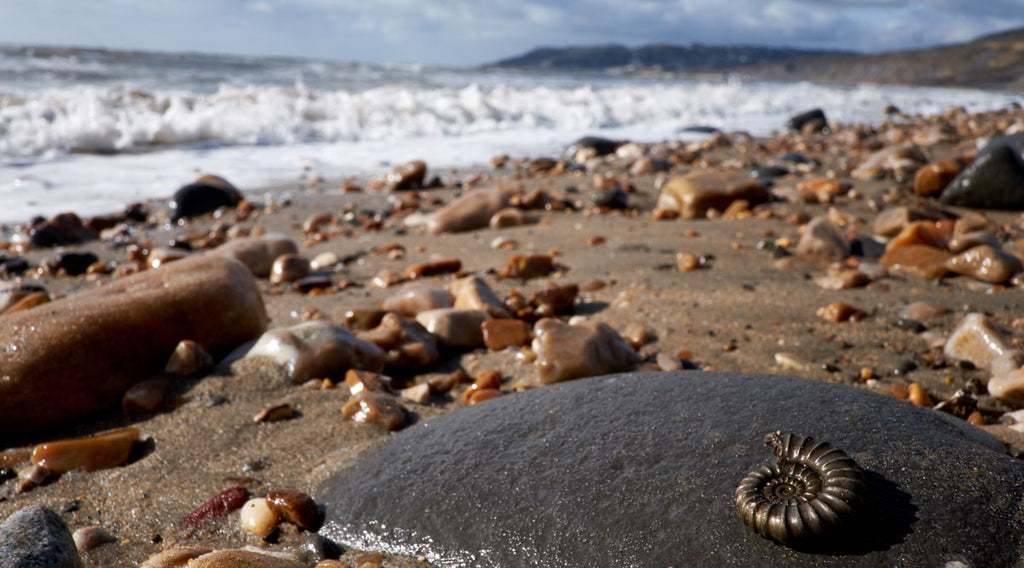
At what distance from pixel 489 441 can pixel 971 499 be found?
0.95 m

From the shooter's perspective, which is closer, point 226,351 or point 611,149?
point 226,351

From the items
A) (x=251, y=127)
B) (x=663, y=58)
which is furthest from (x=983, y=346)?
(x=663, y=58)

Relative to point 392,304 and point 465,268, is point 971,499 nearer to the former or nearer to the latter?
point 392,304

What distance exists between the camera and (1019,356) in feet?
7.14

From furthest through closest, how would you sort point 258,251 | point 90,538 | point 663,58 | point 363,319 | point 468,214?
point 663,58 < point 468,214 < point 258,251 < point 363,319 < point 90,538

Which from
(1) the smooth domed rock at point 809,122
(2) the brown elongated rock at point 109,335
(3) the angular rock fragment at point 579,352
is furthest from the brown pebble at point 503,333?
(1) the smooth domed rock at point 809,122

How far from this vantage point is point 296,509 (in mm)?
1543

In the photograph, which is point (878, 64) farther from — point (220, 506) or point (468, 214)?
point (220, 506)

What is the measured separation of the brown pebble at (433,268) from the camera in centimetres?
354

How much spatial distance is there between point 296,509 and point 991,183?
4.61 m

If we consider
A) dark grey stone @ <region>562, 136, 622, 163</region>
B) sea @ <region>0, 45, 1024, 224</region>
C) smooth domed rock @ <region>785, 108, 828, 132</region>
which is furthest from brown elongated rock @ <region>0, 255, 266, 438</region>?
smooth domed rock @ <region>785, 108, 828, 132</region>

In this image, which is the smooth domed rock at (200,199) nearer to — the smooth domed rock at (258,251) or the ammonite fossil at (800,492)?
the smooth domed rock at (258,251)

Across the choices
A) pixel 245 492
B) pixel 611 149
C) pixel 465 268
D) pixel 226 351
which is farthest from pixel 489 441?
pixel 611 149

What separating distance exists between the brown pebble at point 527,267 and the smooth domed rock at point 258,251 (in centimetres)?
127
